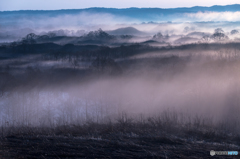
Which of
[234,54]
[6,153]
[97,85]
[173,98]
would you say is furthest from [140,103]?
[234,54]

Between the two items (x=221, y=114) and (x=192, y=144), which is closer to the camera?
(x=192, y=144)

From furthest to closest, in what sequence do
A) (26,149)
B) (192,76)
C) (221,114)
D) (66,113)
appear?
1. (192,76)
2. (66,113)
3. (221,114)
4. (26,149)

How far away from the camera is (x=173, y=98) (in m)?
48.5

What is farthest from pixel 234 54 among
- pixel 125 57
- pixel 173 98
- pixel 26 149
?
pixel 26 149

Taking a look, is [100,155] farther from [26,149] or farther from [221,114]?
[221,114]

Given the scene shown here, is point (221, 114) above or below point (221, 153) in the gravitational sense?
below

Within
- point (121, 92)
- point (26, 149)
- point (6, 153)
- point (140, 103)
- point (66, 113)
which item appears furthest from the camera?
point (121, 92)

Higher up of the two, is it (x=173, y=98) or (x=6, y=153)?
(x=6, y=153)

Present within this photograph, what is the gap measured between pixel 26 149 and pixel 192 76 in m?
57.1

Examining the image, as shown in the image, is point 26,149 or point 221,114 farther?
point 221,114

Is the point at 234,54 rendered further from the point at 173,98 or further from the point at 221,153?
the point at 221,153

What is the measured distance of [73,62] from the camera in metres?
73.8

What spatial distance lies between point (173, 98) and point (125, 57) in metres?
37.6

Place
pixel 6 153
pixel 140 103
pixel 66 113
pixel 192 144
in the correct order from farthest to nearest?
1. pixel 140 103
2. pixel 66 113
3. pixel 192 144
4. pixel 6 153
